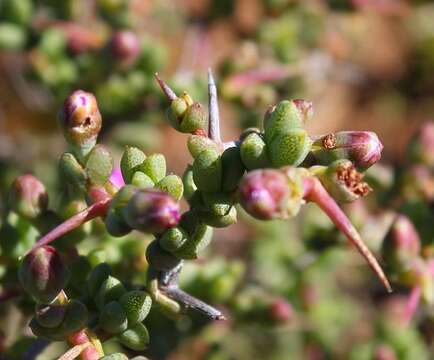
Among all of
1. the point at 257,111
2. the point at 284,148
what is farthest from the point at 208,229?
the point at 257,111

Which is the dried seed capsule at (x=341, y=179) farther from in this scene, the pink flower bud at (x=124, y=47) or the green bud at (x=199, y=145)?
the pink flower bud at (x=124, y=47)

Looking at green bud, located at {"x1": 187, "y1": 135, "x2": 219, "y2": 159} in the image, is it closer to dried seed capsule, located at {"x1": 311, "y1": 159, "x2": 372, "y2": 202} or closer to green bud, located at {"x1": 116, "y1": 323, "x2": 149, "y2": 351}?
dried seed capsule, located at {"x1": 311, "y1": 159, "x2": 372, "y2": 202}

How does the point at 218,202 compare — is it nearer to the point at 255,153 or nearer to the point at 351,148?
the point at 255,153

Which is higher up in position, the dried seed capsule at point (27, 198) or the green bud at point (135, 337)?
the dried seed capsule at point (27, 198)

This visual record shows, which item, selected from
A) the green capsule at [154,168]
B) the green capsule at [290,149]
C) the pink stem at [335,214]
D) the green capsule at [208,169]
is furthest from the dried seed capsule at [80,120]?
the pink stem at [335,214]

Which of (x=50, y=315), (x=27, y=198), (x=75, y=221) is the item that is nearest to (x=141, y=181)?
(x=75, y=221)

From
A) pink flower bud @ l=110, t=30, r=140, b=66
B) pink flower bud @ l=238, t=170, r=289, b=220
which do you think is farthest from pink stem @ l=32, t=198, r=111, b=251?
pink flower bud @ l=110, t=30, r=140, b=66
